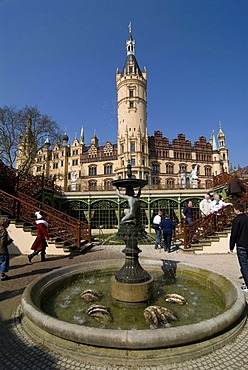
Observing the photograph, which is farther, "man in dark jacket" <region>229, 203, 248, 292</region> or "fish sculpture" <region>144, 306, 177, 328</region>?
"man in dark jacket" <region>229, 203, 248, 292</region>

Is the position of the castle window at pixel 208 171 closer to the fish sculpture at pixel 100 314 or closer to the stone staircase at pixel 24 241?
the stone staircase at pixel 24 241

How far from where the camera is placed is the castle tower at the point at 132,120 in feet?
151

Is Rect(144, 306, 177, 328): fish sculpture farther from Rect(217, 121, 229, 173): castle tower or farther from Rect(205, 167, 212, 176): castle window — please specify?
Rect(217, 121, 229, 173): castle tower

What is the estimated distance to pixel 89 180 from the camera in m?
51.3

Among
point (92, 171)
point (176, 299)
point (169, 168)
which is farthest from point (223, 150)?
point (176, 299)

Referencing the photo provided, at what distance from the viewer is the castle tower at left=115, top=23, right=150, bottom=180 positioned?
1815 inches

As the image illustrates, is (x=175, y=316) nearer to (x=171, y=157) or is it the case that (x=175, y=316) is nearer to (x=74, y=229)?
(x=74, y=229)

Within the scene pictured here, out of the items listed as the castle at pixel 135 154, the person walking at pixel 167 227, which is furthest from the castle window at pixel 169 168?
the person walking at pixel 167 227

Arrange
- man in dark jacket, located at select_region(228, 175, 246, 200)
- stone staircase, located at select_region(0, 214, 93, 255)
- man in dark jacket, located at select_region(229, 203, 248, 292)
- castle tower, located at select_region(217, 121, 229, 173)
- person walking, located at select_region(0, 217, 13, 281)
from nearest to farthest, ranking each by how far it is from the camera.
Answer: man in dark jacket, located at select_region(229, 203, 248, 292), person walking, located at select_region(0, 217, 13, 281), stone staircase, located at select_region(0, 214, 93, 255), man in dark jacket, located at select_region(228, 175, 246, 200), castle tower, located at select_region(217, 121, 229, 173)

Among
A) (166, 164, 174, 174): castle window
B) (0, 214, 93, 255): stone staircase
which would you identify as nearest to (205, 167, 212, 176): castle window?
(166, 164, 174, 174): castle window

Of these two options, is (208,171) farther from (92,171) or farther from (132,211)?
(132,211)

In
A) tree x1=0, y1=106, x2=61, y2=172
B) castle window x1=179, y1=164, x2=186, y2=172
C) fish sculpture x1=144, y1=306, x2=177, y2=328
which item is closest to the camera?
fish sculpture x1=144, y1=306, x2=177, y2=328

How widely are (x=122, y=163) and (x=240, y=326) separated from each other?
45.2 metres

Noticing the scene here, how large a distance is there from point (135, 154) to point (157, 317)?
43483 millimetres
